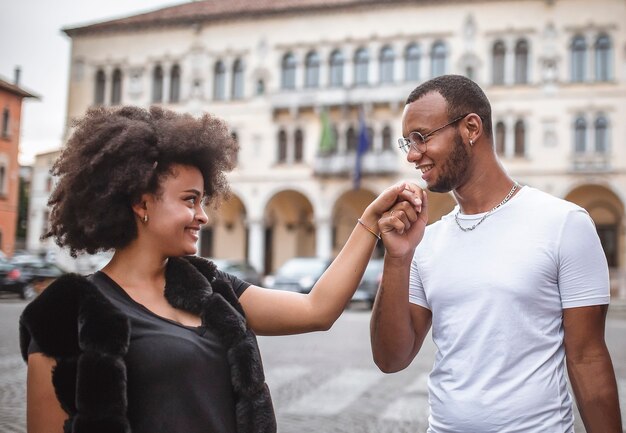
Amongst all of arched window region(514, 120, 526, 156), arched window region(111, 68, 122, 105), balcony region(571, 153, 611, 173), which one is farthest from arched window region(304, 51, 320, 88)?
balcony region(571, 153, 611, 173)

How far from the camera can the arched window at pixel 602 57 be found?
32.2 m

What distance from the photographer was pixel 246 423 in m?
2.28

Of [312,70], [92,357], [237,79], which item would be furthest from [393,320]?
[237,79]

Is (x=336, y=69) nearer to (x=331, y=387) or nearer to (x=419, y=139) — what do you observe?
(x=331, y=387)

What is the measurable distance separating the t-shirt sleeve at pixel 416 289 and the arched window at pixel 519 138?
3138 cm

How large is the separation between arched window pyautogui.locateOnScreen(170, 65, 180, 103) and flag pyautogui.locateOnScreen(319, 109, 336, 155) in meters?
8.42

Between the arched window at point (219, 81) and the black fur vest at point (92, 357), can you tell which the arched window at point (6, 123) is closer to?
the arched window at point (219, 81)

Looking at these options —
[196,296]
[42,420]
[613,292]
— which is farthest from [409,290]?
[613,292]

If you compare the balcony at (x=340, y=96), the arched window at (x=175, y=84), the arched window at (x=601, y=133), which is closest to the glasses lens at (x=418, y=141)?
the balcony at (x=340, y=96)

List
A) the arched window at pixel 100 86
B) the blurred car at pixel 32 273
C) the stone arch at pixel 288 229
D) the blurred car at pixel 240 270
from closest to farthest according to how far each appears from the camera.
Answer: the blurred car at pixel 32 273 → the blurred car at pixel 240 270 → the stone arch at pixel 288 229 → the arched window at pixel 100 86

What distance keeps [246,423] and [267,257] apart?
3519 centimetres

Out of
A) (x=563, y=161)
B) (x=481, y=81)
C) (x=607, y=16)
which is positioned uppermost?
(x=607, y=16)

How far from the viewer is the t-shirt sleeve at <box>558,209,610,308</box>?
2.38 m

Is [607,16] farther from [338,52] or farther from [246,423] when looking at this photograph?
[246,423]
